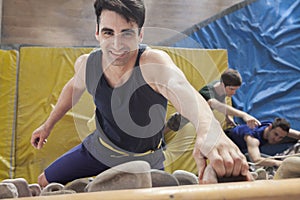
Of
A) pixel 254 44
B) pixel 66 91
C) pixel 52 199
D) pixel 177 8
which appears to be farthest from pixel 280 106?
pixel 52 199

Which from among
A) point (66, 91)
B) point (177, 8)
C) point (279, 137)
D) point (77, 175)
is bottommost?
point (279, 137)

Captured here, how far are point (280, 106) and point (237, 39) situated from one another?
303 mm

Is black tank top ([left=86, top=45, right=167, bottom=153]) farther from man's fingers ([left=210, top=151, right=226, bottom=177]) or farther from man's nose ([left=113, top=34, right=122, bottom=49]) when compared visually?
man's fingers ([left=210, top=151, right=226, bottom=177])

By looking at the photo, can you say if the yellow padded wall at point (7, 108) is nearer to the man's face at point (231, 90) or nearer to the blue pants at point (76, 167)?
the blue pants at point (76, 167)

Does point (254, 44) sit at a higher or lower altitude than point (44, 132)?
higher

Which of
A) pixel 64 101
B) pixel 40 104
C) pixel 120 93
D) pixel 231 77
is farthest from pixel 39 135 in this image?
pixel 231 77

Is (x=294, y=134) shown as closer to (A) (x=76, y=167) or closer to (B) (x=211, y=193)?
(A) (x=76, y=167)

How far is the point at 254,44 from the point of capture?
65.5 inches

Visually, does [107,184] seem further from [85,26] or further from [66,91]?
[85,26]

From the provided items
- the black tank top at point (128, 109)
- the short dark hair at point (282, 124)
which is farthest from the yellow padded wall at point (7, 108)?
the short dark hair at point (282, 124)

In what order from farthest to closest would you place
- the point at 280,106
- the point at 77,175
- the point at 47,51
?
the point at 280,106 → the point at 47,51 → the point at 77,175

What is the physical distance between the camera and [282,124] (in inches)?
59.0

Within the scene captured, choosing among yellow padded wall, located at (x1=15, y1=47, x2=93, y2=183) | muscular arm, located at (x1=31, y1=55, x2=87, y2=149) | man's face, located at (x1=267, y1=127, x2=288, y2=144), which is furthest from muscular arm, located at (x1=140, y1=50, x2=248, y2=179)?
man's face, located at (x1=267, y1=127, x2=288, y2=144)

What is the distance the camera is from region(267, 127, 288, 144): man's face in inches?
58.8
